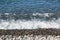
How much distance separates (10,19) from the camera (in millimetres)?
1838

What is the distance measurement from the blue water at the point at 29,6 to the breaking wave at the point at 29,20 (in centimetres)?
14

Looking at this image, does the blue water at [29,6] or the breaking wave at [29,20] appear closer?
the breaking wave at [29,20]

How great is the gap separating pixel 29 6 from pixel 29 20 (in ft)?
1.39

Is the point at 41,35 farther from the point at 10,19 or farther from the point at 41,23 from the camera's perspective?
the point at 10,19

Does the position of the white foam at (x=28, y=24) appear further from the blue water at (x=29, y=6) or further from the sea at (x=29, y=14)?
the blue water at (x=29, y=6)

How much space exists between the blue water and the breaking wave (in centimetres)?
14

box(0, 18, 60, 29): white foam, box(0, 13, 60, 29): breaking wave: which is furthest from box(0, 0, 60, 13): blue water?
box(0, 18, 60, 29): white foam

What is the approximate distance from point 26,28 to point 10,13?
17.5 inches

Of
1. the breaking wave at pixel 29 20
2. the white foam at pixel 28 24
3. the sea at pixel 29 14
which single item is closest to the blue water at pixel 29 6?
the sea at pixel 29 14

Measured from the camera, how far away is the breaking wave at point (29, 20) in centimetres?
169

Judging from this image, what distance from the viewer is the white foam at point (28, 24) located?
168cm

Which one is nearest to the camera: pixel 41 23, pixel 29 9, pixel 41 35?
pixel 41 35

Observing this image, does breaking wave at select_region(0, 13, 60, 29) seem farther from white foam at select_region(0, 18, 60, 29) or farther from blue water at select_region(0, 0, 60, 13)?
blue water at select_region(0, 0, 60, 13)

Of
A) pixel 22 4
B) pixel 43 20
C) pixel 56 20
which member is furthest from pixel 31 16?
pixel 22 4
